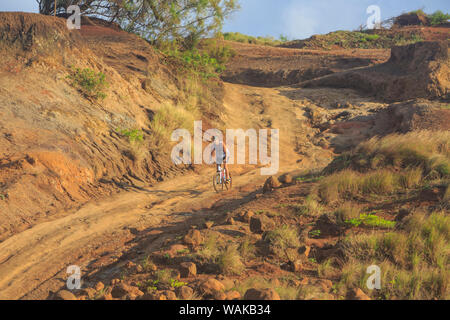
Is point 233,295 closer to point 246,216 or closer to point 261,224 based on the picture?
point 261,224

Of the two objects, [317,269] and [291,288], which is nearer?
[291,288]

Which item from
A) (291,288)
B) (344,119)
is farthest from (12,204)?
(344,119)

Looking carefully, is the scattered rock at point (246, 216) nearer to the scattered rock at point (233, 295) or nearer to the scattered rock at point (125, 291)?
the scattered rock at point (233, 295)

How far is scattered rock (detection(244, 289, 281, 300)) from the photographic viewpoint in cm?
373

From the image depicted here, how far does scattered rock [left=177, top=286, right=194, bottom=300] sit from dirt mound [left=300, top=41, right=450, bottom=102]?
60.6ft

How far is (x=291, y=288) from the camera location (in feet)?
14.1

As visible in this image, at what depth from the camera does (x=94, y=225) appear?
25.7ft

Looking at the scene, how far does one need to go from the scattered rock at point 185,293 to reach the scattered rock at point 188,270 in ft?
1.90

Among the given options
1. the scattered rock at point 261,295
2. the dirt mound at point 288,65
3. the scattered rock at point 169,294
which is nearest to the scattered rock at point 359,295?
the scattered rock at point 261,295

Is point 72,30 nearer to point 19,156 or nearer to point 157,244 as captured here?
point 19,156

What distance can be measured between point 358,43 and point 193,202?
37.2m

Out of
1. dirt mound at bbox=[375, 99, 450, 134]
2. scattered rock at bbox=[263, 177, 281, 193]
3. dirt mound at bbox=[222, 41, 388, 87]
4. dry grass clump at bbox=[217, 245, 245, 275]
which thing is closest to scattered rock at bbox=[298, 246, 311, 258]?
dry grass clump at bbox=[217, 245, 245, 275]

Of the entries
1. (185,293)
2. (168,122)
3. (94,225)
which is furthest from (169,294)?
(168,122)

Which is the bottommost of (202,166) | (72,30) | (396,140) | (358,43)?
(202,166)
